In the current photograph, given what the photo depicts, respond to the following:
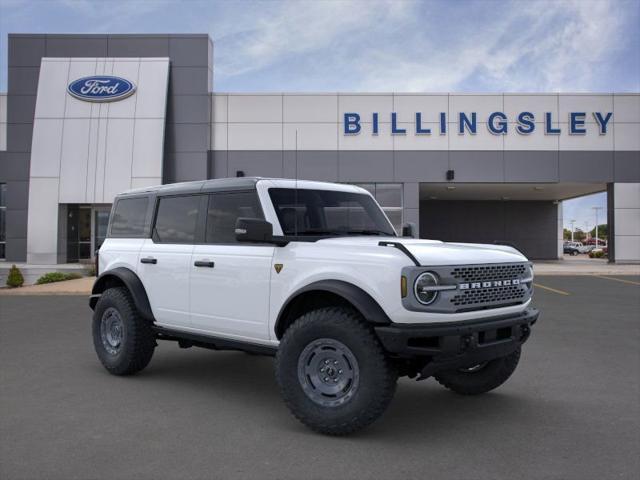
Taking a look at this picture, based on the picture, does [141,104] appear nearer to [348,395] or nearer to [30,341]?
[30,341]

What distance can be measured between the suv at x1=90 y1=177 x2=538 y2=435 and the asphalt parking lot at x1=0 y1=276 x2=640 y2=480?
1.15 feet

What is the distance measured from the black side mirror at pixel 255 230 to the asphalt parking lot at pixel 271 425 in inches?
58.3

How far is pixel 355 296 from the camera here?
13.9 ft

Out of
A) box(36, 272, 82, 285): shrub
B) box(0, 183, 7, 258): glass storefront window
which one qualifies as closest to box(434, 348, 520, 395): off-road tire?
box(36, 272, 82, 285): shrub

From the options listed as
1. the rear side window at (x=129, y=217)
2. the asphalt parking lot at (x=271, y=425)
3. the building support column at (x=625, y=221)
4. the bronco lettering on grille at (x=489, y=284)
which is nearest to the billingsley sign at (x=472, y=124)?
the building support column at (x=625, y=221)

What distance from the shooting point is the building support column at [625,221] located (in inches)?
1094

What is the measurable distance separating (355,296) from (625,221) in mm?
27673

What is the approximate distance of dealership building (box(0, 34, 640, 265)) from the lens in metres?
26.7

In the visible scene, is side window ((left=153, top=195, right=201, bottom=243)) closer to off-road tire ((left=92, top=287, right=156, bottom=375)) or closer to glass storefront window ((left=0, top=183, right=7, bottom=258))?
off-road tire ((left=92, top=287, right=156, bottom=375))

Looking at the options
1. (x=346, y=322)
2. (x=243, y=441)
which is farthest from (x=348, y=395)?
(x=243, y=441)

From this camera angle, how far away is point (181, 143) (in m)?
27.1

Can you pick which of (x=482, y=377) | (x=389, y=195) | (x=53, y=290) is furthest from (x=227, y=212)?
(x=389, y=195)

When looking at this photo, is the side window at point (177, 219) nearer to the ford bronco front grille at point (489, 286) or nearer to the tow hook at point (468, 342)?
the ford bronco front grille at point (489, 286)

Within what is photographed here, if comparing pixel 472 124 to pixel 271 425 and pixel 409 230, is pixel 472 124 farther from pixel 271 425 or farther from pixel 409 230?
pixel 271 425
